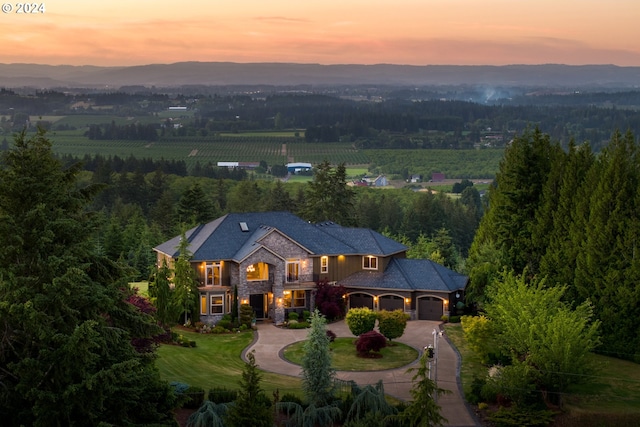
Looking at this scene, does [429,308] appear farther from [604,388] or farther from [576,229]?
[604,388]

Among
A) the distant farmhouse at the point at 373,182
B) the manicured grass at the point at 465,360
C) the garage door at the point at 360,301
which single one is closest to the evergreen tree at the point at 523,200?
the manicured grass at the point at 465,360

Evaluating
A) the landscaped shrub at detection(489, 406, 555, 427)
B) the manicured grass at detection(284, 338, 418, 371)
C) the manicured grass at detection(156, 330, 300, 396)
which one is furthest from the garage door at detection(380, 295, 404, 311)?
the landscaped shrub at detection(489, 406, 555, 427)

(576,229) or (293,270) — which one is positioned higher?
(576,229)

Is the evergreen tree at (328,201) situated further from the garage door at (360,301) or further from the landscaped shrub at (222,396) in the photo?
the landscaped shrub at (222,396)

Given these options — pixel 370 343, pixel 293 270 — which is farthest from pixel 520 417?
pixel 293 270

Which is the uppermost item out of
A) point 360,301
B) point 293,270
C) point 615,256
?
point 615,256
